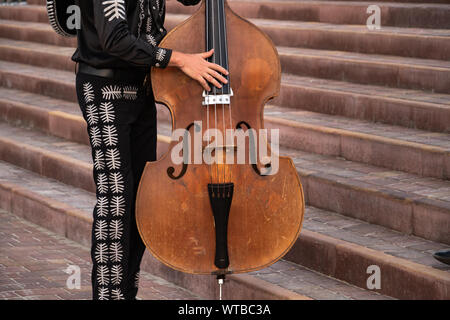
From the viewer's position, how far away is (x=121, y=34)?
3.19m

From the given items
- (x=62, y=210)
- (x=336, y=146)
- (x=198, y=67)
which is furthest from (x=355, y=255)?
(x=62, y=210)

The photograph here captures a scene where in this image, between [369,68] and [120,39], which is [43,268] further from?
[369,68]

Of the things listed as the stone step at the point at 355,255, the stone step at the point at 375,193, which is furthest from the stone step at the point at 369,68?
the stone step at the point at 355,255

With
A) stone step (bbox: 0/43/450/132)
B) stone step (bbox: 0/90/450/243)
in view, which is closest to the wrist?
stone step (bbox: 0/90/450/243)

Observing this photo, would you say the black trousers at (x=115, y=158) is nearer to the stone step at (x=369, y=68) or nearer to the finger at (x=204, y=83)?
the finger at (x=204, y=83)

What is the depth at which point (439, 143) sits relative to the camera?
4.93 m

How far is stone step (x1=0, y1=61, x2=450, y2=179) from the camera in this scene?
482 cm

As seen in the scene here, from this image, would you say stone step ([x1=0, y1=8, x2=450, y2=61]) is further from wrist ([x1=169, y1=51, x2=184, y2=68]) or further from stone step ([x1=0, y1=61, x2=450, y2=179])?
wrist ([x1=169, y1=51, x2=184, y2=68])

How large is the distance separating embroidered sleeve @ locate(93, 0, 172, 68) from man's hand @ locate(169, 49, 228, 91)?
0.04 m

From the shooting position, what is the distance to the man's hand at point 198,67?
325cm

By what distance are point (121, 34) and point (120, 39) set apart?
0.06ft

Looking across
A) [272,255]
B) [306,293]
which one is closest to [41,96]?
[306,293]
